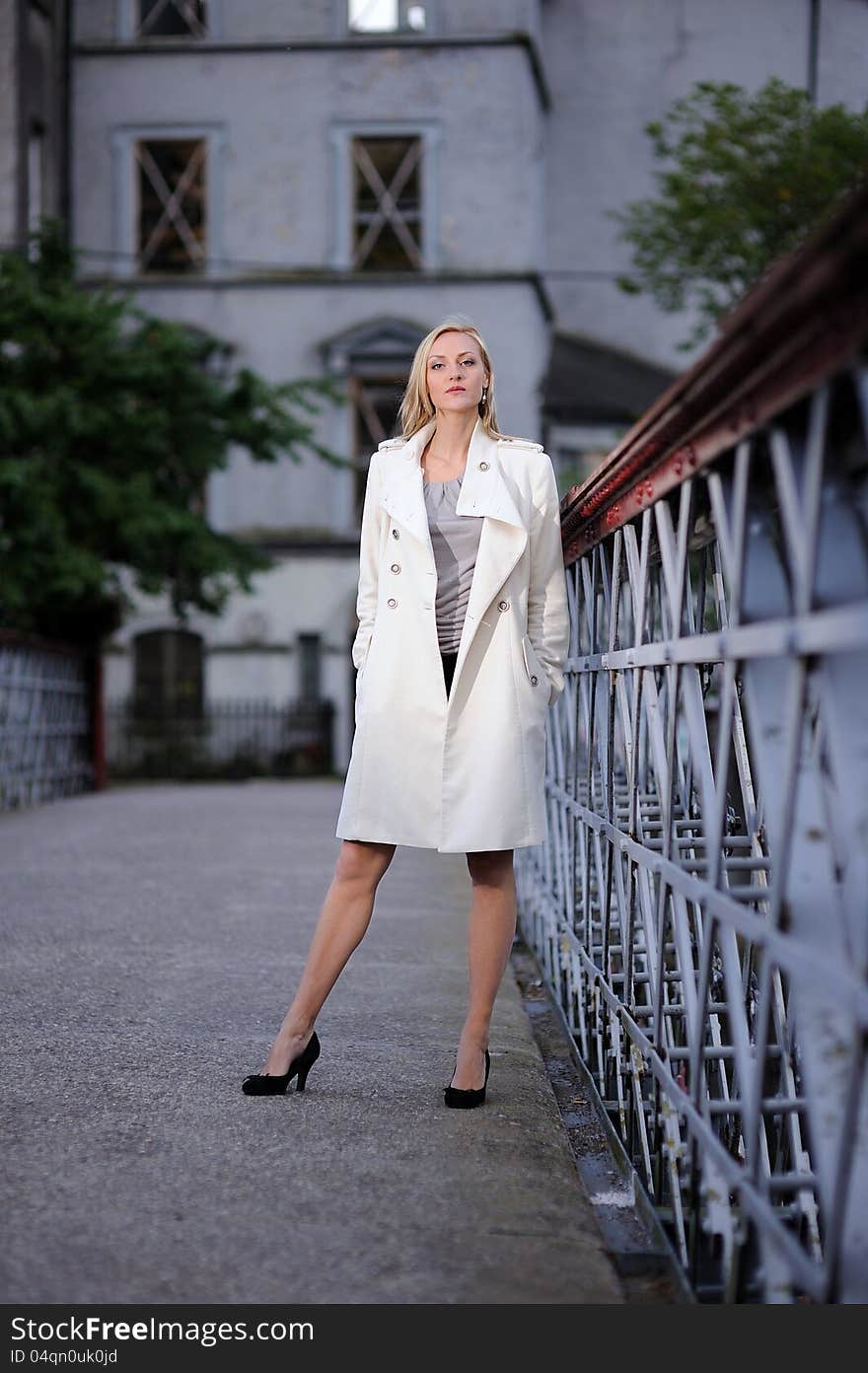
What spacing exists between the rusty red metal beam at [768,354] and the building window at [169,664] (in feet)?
79.4

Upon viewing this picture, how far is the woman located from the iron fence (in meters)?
21.5

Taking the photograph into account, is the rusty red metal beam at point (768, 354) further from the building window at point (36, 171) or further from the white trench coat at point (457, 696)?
the building window at point (36, 171)

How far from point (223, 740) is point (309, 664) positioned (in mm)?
1907

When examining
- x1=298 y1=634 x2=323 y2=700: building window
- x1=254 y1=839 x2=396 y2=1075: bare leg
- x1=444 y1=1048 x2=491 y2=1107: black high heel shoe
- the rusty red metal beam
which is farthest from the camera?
x1=298 y1=634 x2=323 y2=700: building window

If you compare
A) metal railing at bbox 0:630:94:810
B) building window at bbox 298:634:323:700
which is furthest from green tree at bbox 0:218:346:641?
building window at bbox 298:634:323:700

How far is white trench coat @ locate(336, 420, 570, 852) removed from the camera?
389 cm

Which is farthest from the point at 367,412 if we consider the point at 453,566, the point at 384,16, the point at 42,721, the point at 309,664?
the point at 453,566

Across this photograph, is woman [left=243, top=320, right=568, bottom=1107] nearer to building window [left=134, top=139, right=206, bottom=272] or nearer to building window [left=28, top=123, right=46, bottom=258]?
building window [left=28, top=123, right=46, bottom=258]

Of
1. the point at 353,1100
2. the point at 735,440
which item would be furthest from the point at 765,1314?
the point at 353,1100

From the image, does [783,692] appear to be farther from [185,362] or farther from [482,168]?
[482,168]

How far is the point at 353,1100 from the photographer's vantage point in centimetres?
392

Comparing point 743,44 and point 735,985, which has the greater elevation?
point 743,44

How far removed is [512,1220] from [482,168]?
2562 centimetres

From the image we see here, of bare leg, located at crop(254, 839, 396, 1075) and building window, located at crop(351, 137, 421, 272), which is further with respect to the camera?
building window, located at crop(351, 137, 421, 272)
